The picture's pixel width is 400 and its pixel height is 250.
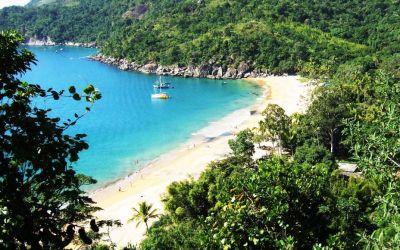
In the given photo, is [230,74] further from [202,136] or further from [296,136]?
[296,136]

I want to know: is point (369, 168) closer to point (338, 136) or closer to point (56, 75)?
point (338, 136)

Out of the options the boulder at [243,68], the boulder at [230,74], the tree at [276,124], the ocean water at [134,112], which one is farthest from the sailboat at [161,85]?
the tree at [276,124]

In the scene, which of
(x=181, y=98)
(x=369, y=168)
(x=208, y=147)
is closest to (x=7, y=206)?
(x=369, y=168)

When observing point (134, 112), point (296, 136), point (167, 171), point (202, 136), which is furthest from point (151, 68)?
point (296, 136)

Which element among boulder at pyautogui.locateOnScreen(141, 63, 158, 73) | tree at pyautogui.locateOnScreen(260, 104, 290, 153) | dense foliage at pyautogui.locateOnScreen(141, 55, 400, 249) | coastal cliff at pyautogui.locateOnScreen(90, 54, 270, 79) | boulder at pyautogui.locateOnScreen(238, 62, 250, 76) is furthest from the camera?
boulder at pyautogui.locateOnScreen(141, 63, 158, 73)

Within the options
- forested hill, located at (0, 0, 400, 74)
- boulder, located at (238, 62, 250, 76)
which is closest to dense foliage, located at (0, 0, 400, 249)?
forested hill, located at (0, 0, 400, 74)

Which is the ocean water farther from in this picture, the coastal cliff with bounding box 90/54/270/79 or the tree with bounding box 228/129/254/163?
the tree with bounding box 228/129/254/163

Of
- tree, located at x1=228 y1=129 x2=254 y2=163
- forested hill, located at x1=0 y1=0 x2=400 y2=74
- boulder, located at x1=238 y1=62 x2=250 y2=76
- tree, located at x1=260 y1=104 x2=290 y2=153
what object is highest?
forested hill, located at x1=0 y1=0 x2=400 y2=74
